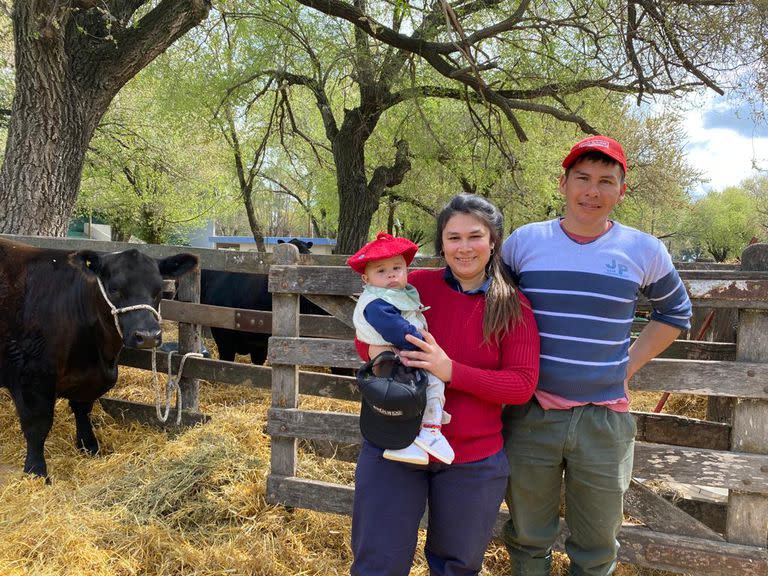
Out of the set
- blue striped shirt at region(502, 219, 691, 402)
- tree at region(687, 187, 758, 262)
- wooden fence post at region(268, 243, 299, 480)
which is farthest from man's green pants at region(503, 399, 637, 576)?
tree at region(687, 187, 758, 262)

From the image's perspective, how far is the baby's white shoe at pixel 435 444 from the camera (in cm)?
195

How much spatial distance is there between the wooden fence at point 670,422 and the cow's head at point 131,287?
0.54 metres

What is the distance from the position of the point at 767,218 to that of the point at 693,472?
2091 inches

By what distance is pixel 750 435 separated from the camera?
8.79ft

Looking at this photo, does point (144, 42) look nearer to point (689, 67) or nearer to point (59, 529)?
point (59, 529)

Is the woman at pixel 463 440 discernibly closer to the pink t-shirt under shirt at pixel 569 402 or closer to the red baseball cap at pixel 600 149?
the pink t-shirt under shirt at pixel 569 402

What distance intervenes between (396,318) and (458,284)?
1.15 feet

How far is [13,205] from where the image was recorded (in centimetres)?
641

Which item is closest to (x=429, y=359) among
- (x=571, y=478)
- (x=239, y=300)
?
(x=571, y=478)

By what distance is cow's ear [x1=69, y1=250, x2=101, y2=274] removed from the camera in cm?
417

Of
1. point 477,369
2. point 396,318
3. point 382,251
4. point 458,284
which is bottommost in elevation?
point 477,369

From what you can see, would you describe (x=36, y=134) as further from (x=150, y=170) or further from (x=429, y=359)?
(x=150, y=170)

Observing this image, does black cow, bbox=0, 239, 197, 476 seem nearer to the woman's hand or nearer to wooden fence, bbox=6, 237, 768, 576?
wooden fence, bbox=6, 237, 768, 576

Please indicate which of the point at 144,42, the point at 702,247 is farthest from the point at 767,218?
the point at 144,42
